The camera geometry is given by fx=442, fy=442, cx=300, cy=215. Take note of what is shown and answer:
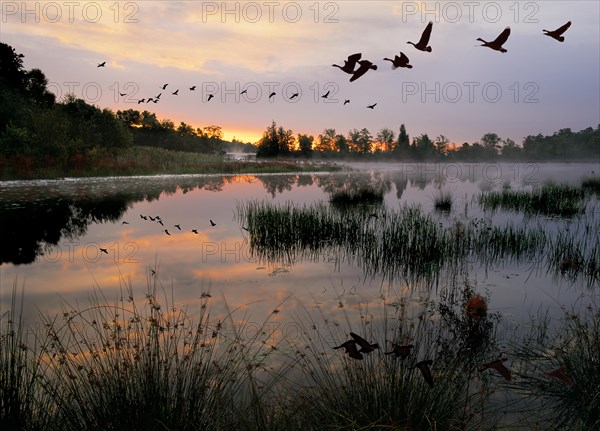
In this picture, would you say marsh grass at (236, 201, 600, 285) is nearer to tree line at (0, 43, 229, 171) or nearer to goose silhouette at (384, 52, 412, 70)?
goose silhouette at (384, 52, 412, 70)

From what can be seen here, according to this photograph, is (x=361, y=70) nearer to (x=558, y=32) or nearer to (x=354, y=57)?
(x=354, y=57)

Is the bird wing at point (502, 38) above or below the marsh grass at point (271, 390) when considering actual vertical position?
above

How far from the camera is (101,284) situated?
8.99 m

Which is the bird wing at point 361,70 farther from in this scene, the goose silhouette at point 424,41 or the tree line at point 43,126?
the tree line at point 43,126

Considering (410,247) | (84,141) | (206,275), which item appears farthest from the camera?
(84,141)

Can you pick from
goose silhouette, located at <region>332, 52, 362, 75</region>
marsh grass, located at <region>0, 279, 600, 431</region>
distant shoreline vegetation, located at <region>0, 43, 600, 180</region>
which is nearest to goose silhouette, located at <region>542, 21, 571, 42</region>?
goose silhouette, located at <region>332, 52, 362, 75</region>

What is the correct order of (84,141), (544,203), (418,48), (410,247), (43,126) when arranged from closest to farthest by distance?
(418,48), (410,247), (544,203), (43,126), (84,141)

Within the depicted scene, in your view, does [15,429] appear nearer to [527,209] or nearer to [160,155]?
[527,209]

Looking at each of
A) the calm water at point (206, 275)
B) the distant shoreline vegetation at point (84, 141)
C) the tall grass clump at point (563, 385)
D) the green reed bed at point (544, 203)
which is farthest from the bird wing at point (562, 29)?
the distant shoreline vegetation at point (84, 141)

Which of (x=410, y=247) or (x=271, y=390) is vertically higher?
(x=410, y=247)

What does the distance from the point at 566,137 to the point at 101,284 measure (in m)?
184

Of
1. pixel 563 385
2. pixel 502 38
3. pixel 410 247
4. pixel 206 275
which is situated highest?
pixel 502 38

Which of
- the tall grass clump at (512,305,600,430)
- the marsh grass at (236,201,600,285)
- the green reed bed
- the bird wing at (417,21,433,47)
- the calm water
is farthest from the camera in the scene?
the green reed bed

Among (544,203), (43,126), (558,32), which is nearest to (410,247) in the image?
(558,32)
